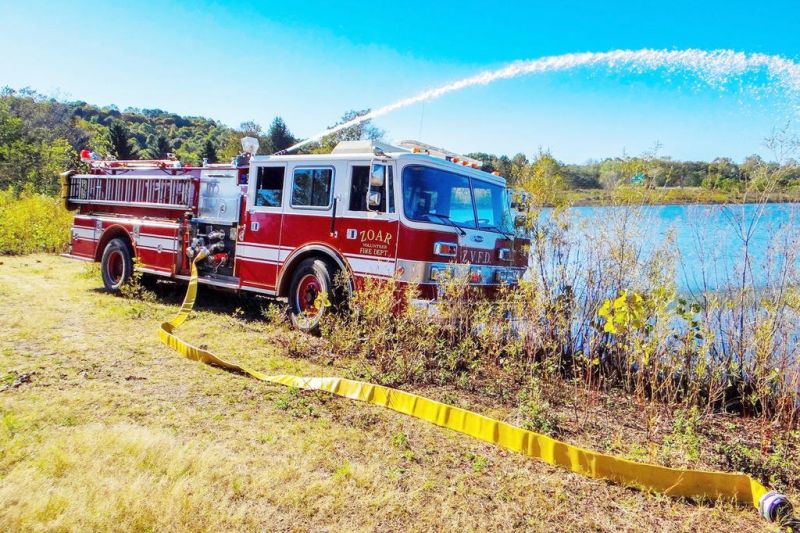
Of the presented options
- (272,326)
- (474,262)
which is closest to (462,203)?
(474,262)

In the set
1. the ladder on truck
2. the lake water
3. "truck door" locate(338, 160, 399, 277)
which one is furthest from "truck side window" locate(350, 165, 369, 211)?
the ladder on truck

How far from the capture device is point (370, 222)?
645 cm

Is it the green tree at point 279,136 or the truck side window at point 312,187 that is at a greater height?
the green tree at point 279,136

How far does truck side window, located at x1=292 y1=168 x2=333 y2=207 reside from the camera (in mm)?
7043

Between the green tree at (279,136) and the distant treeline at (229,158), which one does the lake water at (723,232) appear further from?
the green tree at (279,136)

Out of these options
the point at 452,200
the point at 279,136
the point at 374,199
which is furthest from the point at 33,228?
the point at 279,136

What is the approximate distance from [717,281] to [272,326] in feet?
18.6

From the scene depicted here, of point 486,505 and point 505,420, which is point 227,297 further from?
point 486,505

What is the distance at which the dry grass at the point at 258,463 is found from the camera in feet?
9.18

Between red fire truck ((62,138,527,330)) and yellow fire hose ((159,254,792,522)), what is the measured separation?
4.85ft

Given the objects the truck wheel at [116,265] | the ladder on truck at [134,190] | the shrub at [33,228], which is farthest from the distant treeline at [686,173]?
the shrub at [33,228]

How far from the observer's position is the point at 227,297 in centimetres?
1039

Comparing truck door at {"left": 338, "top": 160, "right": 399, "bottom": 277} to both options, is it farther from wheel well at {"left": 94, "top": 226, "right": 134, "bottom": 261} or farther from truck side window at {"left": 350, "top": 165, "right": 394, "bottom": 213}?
wheel well at {"left": 94, "top": 226, "right": 134, "bottom": 261}

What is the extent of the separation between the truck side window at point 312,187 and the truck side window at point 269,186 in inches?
13.6
